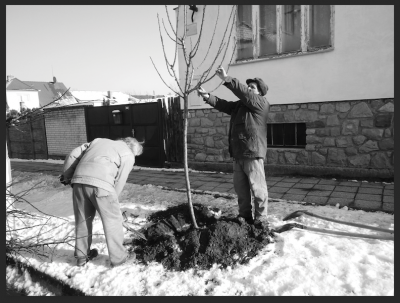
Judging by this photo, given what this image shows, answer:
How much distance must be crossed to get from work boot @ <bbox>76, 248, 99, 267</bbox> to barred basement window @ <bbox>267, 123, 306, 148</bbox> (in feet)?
15.2

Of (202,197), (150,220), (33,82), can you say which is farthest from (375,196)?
(33,82)

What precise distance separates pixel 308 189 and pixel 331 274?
279cm

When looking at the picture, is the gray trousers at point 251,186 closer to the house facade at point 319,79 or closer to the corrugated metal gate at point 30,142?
the house facade at point 319,79

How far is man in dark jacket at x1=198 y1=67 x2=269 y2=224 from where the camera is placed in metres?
3.27

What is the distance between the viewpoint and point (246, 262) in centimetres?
279

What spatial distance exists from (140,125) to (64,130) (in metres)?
4.01

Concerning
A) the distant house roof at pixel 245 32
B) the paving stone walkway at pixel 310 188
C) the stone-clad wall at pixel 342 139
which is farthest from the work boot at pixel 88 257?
the distant house roof at pixel 245 32

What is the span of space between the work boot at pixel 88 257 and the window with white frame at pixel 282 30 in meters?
5.29

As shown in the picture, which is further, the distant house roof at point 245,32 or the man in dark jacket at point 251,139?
the distant house roof at point 245,32

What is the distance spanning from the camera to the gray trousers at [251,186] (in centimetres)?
336

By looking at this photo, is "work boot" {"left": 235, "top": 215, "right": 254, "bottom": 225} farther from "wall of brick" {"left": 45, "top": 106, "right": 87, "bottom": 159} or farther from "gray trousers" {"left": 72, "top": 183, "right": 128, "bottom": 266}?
"wall of brick" {"left": 45, "top": 106, "right": 87, "bottom": 159}

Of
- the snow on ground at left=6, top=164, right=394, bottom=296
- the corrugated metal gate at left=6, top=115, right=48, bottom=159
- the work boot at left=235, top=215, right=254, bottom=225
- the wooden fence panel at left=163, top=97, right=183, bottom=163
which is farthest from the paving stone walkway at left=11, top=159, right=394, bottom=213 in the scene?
the corrugated metal gate at left=6, top=115, right=48, bottom=159

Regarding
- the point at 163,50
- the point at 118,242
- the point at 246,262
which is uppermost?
the point at 163,50

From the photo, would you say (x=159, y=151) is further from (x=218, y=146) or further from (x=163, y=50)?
(x=163, y=50)
